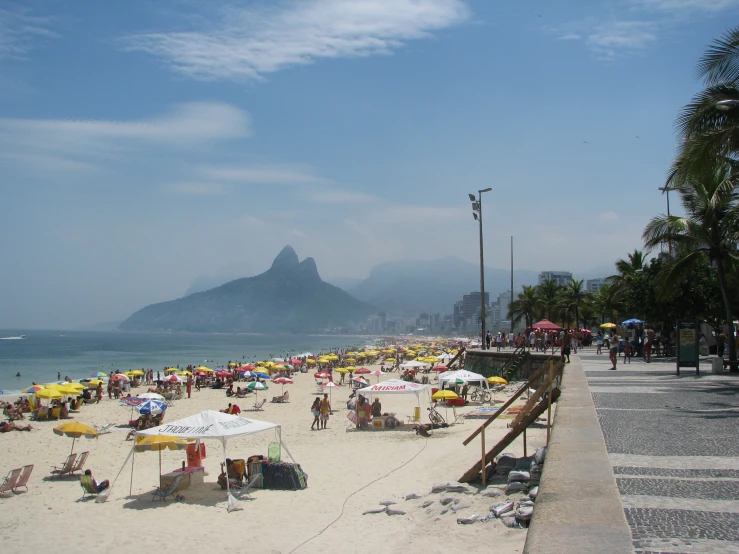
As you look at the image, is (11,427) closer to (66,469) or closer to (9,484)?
(66,469)

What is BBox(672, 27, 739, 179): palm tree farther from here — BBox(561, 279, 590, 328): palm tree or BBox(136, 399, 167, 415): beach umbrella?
BBox(561, 279, 590, 328): palm tree

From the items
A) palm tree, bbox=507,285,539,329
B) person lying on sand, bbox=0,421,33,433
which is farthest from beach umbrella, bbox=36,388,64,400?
palm tree, bbox=507,285,539,329

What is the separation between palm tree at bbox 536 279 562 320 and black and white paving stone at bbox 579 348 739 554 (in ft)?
150

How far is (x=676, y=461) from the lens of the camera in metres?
7.50

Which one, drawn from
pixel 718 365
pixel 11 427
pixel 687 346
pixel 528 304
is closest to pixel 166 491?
pixel 11 427

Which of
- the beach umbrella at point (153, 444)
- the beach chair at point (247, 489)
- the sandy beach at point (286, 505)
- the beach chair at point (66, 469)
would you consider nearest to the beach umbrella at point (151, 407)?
the sandy beach at point (286, 505)

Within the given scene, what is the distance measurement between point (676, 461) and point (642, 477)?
3.42 ft

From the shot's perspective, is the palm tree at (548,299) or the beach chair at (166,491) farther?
the palm tree at (548,299)

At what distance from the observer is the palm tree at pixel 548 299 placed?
197 ft

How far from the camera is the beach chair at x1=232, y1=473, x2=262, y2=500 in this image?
38.2 feet

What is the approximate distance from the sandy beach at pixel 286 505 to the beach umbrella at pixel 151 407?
2760 millimetres

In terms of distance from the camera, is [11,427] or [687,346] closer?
[687,346]

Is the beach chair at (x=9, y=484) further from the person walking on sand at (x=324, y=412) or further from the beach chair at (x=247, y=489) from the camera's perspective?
the person walking on sand at (x=324, y=412)

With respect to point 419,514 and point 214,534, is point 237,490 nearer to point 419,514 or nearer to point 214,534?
point 214,534
